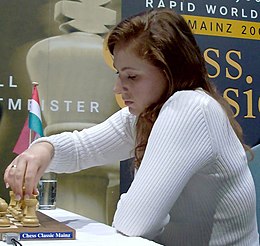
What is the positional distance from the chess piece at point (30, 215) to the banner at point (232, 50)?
1.62 m

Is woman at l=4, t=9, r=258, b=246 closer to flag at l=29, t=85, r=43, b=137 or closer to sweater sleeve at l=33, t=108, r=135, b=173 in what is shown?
sweater sleeve at l=33, t=108, r=135, b=173

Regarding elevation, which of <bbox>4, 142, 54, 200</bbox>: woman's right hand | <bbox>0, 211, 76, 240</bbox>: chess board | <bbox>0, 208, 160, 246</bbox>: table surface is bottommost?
<bbox>0, 208, 160, 246</bbox>: table surface

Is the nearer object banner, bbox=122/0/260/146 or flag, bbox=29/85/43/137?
flag, bbox=29/85/43/137

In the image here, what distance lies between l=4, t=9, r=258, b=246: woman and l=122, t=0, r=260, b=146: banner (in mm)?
1353

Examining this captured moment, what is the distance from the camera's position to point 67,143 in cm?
143

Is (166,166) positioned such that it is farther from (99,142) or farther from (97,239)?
(99,142)

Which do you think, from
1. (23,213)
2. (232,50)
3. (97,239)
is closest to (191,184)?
(97,239)

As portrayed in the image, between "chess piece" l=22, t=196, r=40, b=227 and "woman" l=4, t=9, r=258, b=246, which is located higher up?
"woman" l=4, t=9, r=258, b=246

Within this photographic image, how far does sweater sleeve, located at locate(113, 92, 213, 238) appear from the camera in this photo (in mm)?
998

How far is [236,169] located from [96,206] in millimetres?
1323

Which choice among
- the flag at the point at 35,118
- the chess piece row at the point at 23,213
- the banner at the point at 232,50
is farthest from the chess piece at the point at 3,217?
the banner at the point at 232,50

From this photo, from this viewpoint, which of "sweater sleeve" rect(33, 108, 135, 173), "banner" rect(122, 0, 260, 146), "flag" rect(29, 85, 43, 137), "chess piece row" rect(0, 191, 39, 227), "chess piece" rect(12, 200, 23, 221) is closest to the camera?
"chess piece row" rect(0, 191, 39, 227)

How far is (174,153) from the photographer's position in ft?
3.33

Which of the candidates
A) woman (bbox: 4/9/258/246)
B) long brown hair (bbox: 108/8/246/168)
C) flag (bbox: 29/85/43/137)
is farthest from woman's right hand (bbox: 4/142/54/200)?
flag (bbox: 29/85/43/137)
